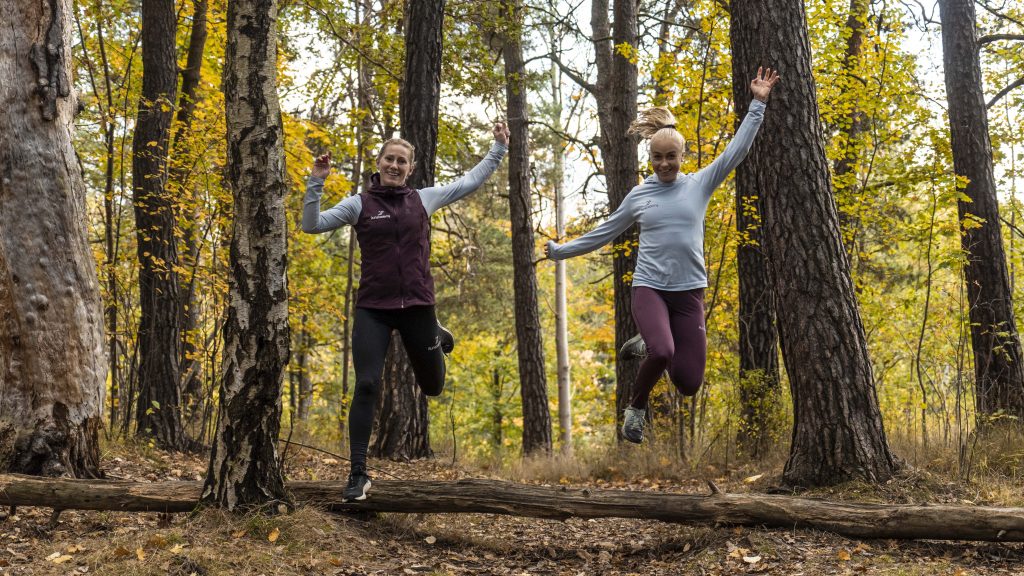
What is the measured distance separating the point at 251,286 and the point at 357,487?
1489 millimetres

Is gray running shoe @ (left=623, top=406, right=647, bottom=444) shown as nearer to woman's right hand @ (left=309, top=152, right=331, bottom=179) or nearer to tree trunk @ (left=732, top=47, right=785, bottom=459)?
tree trunk @ (left=732, top=47, right=785, bottom=459)

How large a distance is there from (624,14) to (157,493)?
907cm

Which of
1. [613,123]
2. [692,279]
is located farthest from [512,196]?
[692,279]

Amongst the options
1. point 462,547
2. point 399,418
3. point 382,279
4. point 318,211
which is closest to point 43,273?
point 318,211

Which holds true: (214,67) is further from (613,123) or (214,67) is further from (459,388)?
(459,388)

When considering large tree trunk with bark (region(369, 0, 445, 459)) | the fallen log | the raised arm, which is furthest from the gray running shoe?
large tree trunk with bark (region(369, 0, 445, 459))

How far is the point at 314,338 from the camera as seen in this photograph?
19.6 m

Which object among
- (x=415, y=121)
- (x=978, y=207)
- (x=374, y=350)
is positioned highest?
(x=415, y=121)

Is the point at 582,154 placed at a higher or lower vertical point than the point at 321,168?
higher

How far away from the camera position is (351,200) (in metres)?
5.26

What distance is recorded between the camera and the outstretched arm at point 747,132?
5219 mm

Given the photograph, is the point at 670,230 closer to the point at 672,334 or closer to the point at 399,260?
the point at 672,334

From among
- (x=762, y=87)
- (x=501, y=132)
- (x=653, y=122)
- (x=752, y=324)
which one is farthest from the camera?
(x=752, y=324)

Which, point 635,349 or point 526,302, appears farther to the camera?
point 526,302
